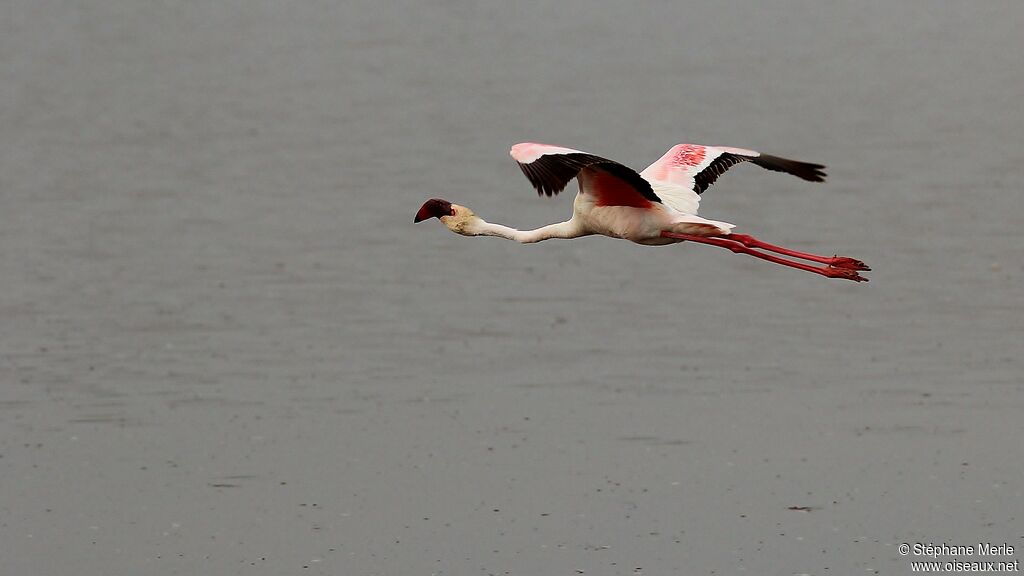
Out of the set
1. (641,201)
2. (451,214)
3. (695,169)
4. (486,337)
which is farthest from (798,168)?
(486,337)

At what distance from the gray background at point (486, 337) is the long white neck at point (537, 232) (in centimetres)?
289

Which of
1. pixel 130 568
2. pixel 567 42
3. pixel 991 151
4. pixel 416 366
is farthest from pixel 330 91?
pixel 130 568

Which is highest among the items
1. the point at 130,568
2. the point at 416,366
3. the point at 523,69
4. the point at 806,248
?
the point at 523,69

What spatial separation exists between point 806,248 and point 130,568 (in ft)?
51.3

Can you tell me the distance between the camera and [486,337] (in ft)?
78.1

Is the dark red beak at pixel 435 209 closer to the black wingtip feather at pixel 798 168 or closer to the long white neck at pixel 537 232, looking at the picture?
the long white neck at pixel 537 232

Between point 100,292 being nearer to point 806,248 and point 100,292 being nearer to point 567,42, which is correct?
point 806,248

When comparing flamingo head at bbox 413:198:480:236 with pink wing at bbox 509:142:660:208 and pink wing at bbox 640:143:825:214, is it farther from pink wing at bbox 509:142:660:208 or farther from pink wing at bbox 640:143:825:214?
pink wing at bbox 640:143:825:214

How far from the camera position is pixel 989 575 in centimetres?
1608

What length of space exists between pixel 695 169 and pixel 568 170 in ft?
10.8

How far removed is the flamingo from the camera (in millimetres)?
13578

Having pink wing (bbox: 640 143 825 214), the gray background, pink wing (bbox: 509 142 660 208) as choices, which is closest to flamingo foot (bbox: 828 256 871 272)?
pink wing (bbox: 640 143 825 214)

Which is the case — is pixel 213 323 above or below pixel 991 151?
below

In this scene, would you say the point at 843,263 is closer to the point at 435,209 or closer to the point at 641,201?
the point at 641,201
